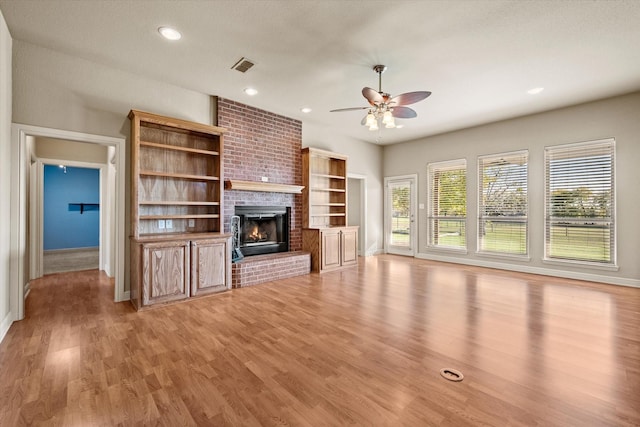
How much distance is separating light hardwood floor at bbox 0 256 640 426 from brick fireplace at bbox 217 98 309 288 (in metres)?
1.43

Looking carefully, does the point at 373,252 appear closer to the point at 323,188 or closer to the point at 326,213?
the point at 326,213

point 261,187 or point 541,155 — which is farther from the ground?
point 541,155

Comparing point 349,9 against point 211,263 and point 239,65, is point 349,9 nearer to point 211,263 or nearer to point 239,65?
point 239,65

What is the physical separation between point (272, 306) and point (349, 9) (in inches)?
132

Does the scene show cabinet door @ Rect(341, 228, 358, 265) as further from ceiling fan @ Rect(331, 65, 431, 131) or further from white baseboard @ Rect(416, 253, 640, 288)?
ceiling fan @ Rect(331, 65, 431, 131)

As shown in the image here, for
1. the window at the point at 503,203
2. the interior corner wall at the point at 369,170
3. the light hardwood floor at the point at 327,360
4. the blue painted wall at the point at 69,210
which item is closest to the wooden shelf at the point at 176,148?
the light hardwood floor at the point at 327,360

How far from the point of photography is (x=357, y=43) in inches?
125

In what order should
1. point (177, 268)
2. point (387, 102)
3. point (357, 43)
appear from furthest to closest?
point (177, 268) < point (387, 102) < point (357, 43)

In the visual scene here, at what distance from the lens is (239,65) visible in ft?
12.1

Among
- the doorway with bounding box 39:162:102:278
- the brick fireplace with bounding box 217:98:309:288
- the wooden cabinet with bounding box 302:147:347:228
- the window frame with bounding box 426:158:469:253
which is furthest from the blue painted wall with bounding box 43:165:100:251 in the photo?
the window frame with bounding box 426:158:469:253

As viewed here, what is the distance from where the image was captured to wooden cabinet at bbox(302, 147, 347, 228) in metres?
5.86

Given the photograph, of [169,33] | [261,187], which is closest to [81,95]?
[169,33]

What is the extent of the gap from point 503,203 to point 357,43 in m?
4.72

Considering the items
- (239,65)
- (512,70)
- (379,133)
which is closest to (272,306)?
(239,65)
